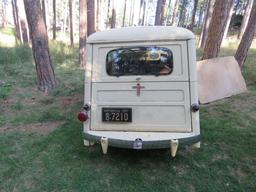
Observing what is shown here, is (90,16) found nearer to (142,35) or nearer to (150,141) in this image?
(142,35)

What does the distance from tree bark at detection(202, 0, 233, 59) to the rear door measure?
329 centimetres

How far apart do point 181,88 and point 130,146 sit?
1056 millimetres

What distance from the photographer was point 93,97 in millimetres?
3652

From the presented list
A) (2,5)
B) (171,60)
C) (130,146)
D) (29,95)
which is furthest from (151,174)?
(2,5)

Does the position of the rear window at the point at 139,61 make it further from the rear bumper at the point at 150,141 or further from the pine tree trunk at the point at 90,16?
the pine tree trunk at the point at 90,16

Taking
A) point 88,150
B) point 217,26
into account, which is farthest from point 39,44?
point 217,26

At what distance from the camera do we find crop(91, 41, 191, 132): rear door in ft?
11.5

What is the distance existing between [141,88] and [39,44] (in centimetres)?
442

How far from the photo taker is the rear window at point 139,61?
354 cm

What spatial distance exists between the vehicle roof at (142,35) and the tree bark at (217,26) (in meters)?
3.16

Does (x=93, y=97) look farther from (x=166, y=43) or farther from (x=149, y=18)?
(x=149, y=18)

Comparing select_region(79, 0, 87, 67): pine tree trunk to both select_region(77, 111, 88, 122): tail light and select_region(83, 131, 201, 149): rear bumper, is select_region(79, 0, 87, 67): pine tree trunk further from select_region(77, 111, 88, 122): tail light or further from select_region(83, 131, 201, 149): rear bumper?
select_region(83, 131, 201, 149): rear bumper

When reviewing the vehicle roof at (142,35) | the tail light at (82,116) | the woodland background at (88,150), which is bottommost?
the woodland background at (88,150)

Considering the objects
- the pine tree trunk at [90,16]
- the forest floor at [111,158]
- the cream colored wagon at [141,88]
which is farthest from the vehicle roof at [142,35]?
the pine tree trunk at [90,16]
